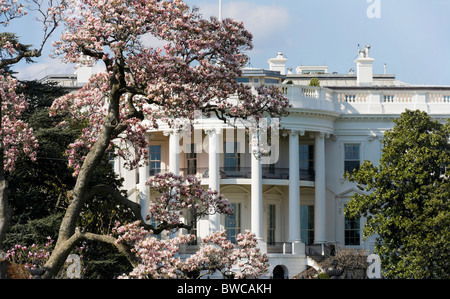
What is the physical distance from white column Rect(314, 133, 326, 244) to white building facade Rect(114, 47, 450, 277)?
0.17ft

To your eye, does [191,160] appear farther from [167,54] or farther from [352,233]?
[167,54]

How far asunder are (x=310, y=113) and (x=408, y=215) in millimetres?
11991

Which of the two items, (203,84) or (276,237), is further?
(276,237)

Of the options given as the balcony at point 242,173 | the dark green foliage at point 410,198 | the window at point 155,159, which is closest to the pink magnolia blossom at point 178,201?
the dark green foliage at point 410,198

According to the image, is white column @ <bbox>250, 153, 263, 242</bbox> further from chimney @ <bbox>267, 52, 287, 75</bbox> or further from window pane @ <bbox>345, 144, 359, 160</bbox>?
chimney @ <bbox>267, 52, 287, 75</bbox>

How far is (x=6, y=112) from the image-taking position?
2392 centimetres

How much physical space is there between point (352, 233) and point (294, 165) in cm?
540

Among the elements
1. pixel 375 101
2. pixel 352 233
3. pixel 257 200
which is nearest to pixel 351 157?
pixel 375 101

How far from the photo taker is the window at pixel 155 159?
58.4 m

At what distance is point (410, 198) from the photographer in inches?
1794

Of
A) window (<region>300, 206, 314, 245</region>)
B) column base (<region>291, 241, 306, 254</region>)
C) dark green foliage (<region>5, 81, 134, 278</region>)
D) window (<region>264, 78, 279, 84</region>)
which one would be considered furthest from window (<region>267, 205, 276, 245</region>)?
dark green foliage (<region>5, 81, 134, 278</region>)
